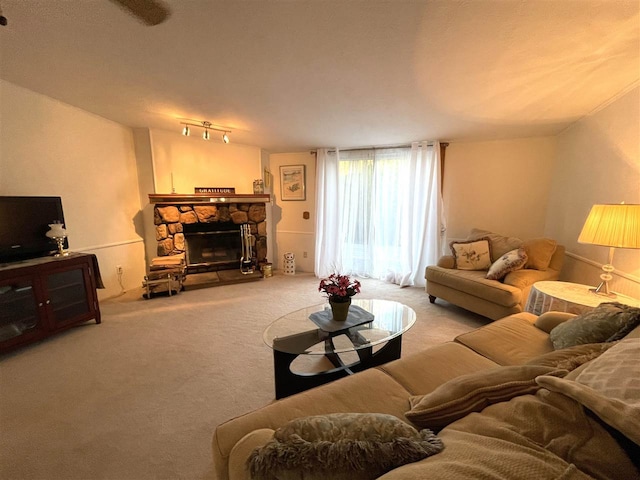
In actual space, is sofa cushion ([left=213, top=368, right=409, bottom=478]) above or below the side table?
below

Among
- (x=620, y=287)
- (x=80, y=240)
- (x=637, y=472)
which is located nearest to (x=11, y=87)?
(x=80, y=240)

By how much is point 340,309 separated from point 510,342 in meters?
1.10

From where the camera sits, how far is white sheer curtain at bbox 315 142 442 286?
4.05 m

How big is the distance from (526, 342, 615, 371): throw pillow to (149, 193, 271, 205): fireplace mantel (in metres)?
4.06

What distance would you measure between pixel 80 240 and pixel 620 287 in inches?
218

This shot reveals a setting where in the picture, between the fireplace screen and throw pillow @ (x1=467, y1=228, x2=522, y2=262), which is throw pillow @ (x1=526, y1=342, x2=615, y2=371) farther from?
the fireplace screen

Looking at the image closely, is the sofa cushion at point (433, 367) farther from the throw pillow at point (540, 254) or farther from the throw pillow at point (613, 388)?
the throw pillow at point (540, 254)

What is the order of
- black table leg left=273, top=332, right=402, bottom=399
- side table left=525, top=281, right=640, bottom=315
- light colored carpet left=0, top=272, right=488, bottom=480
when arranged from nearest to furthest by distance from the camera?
light colored carpet left=0, top=272, right=488, bottom=480 < black table leg left=273, top=332, right=402, bottom=399 < side table left=525, top=281, right=640, bottom=315

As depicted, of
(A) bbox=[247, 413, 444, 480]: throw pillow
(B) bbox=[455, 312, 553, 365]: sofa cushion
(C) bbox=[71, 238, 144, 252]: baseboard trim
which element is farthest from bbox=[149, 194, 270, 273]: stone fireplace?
(A) bbox=[247, 413, 444, 480]: throw pillow

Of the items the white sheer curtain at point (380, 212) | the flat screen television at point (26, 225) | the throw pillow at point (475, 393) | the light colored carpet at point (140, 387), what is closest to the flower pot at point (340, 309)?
the light colored carpet at point (140, 387)

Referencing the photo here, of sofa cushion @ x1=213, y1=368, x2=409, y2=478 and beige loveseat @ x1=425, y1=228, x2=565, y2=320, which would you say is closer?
sofa cushion @ x1=213, y1=368, x2=409, y2=478

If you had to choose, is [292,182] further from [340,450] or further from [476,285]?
[340,450]

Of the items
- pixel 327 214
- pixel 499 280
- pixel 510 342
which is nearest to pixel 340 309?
pixel 510 342

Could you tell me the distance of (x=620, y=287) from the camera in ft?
7.34
